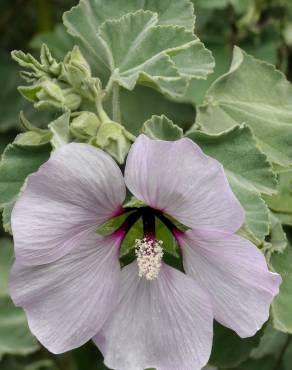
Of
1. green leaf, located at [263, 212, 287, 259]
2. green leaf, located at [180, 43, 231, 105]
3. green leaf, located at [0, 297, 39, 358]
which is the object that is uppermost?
green leaf, located at [263, 212, 287, 259]

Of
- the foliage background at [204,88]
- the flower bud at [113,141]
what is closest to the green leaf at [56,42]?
the foliage background at [204,88]

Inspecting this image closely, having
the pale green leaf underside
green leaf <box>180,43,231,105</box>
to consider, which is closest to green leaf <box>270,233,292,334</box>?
the pale green leaf underside

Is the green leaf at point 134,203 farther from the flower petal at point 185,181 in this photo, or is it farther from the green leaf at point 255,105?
the green leaf at point 255,105

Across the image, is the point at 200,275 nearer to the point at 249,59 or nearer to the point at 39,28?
the point at 249,59

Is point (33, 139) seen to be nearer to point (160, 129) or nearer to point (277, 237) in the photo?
point (160, 129)

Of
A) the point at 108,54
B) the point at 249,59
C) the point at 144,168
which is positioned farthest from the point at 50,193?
the point at 249,59

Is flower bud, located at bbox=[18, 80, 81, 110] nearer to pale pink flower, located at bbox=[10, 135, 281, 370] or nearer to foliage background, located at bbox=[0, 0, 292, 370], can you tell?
pale pink flower, located at bbox=[10, 135, 281, 370]
